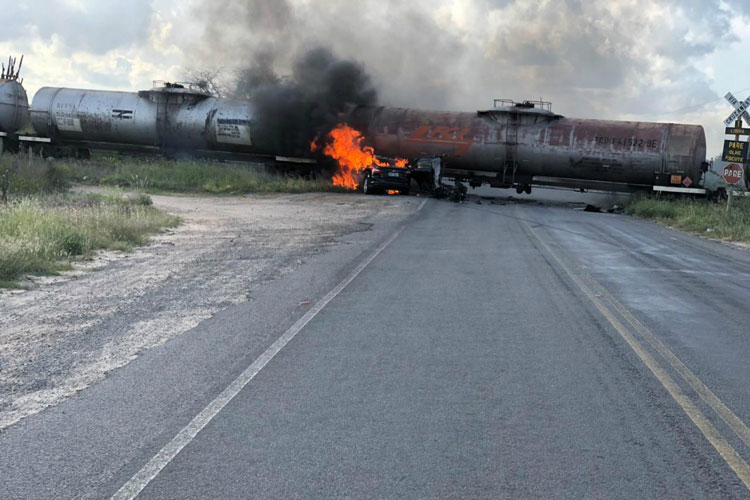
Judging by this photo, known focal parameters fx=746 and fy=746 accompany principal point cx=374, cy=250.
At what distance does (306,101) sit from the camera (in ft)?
108

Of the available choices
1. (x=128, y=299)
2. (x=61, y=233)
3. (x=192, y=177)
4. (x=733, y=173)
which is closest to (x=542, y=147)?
(x=733, y=173)

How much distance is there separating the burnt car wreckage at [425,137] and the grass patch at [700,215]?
1.12m

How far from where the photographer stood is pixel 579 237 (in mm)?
17703

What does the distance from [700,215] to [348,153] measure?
14620 millimetres

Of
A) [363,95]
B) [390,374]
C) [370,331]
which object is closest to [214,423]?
[390,374]

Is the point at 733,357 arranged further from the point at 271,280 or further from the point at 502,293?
the point at 271,280

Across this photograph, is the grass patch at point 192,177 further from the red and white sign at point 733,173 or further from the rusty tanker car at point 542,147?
the red and white sign at point 733,173

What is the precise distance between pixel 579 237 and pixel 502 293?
876 centimetres

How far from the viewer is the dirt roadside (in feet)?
18.7

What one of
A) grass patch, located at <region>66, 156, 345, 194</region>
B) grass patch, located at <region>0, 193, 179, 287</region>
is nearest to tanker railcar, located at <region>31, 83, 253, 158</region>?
grass patch, located at <region>66, 156, 345, 194</region>

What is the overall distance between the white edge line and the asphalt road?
0.06 feet

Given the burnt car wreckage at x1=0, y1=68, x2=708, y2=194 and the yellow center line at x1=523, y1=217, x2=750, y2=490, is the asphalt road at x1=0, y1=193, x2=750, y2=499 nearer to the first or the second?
the yellow center line at x1=523, y1=217, x2=750, y2=490

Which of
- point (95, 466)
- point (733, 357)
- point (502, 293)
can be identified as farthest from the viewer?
point (502, 293)

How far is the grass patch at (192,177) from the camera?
32.6 metres
